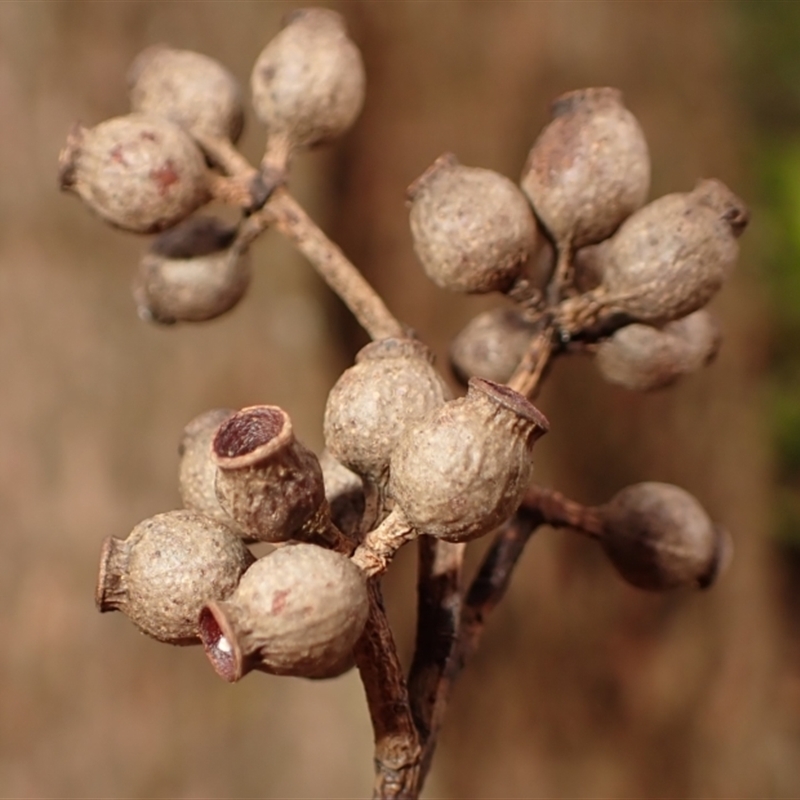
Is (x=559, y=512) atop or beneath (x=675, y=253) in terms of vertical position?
beneath

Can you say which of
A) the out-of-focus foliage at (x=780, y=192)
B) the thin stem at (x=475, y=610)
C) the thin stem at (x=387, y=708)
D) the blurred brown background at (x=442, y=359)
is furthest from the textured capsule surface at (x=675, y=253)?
the out-of-focus foliage at (x=780, y=192)

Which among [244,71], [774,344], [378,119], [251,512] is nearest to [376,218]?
[378,119]

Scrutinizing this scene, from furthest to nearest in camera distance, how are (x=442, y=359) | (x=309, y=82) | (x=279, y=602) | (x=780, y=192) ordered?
(x=780, y=192), (x=442, y=359), (x=309, y=82), (x=279, y=602)

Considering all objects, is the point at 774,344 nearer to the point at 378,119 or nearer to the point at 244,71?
the point at 378,119

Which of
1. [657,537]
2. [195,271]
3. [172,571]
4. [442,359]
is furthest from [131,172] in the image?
[442,359]

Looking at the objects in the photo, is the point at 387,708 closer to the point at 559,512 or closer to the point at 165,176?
the point at 559,512

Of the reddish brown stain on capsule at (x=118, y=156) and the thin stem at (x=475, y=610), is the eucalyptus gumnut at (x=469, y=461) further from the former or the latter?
the reddish brown stain on capsule at (x=118, y=156)

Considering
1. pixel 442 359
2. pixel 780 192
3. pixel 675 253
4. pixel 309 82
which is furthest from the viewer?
pixel 780 192
